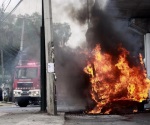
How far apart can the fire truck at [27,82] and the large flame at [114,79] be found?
4.13 meters

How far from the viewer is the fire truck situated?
2481 cm

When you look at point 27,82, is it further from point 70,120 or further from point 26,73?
point 70,120

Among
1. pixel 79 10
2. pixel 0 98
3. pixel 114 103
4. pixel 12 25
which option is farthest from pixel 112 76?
pixel 12 25

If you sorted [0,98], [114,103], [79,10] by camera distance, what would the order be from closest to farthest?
[114,103]
[79,10]
[0,98]

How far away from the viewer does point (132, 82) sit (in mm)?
20484

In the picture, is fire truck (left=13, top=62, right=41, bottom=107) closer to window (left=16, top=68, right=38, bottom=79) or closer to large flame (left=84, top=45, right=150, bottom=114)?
window (left=16, top=68, right=38, bottom=79)

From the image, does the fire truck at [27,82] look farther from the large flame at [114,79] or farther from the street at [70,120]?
the street at [70,120]

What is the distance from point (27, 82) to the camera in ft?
82.2

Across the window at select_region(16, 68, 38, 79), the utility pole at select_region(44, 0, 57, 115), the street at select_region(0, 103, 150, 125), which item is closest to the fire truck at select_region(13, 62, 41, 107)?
the window at select_region(16, 68, 38, 79)

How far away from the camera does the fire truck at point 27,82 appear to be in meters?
24.8

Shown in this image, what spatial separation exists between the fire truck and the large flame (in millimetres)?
4134

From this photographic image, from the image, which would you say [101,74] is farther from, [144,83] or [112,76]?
[144,83]

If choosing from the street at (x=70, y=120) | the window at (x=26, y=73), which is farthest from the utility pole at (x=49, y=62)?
the window at (x=26, y=73)

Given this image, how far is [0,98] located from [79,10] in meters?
21.4
